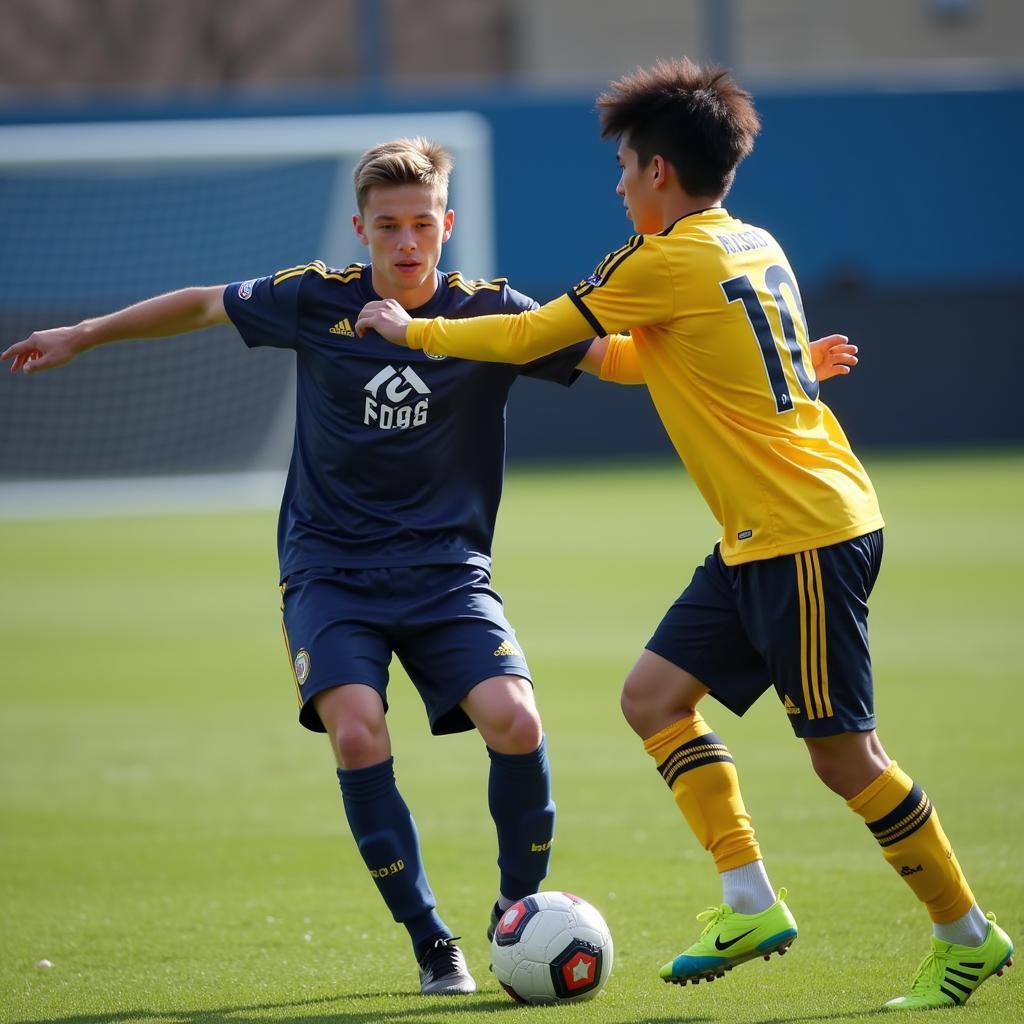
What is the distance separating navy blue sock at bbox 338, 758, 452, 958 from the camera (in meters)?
4.47

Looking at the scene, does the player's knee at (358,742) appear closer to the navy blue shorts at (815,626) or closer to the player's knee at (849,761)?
the navy blue shorts at (815,626)

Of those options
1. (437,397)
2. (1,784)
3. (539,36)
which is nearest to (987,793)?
(437,397)

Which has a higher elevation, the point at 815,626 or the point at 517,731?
the point at 815,626

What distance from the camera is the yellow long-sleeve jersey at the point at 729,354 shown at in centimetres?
431

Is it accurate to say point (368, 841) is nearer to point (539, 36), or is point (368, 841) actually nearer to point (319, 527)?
point (319, 527)

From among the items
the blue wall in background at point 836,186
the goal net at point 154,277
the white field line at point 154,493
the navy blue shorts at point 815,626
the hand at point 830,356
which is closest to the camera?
the navy blue shorts at point 815,626

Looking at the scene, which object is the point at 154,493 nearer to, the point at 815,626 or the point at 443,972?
the point at 443,972

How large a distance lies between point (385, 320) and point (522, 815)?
1.39 metres

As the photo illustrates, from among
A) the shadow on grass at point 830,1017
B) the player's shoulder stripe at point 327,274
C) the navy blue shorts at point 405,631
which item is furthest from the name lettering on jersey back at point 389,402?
the shadow on grass at point 830,1017

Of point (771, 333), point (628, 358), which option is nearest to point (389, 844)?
point (628, 358)

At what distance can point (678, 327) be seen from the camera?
4375 mm

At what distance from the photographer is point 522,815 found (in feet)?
15.1

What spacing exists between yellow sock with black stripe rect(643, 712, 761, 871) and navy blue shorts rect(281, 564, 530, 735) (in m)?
0.46

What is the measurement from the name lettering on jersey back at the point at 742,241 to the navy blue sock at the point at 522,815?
4.58 feet
